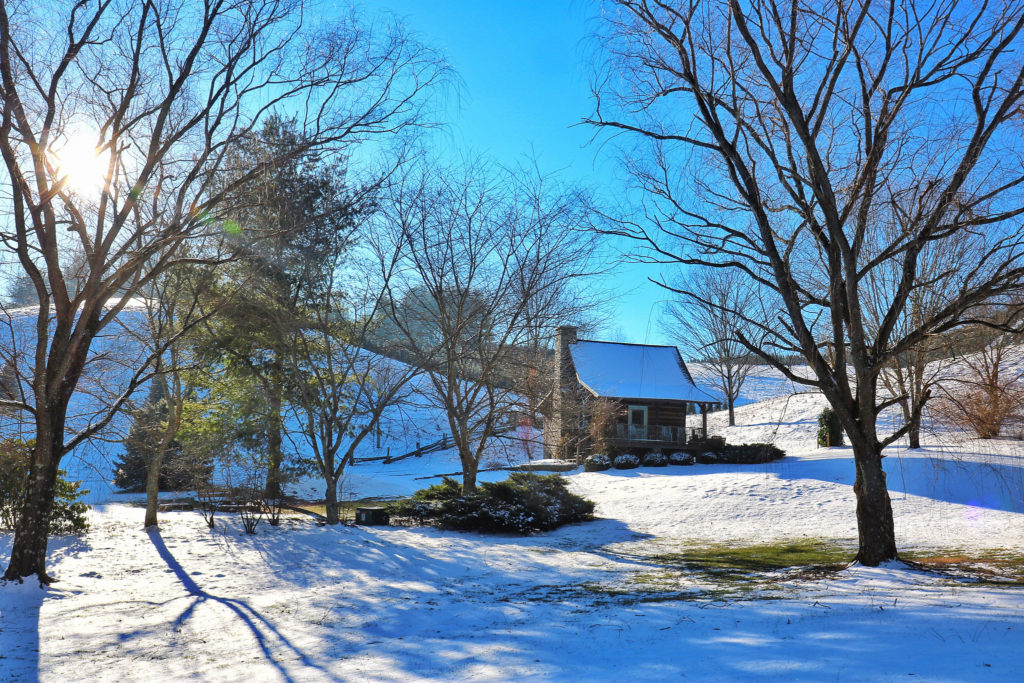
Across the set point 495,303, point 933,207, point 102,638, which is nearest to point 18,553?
point 102,638

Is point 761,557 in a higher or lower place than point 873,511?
lower

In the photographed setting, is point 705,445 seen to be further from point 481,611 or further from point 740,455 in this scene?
point 481,611

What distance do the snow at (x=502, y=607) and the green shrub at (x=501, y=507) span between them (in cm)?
45

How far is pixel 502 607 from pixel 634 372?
88.2 feet

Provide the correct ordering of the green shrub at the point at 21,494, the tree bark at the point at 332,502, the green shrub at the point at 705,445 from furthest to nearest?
the green shrub at the point at 705,445, the tree bark at the point at 332,502, the green shrub at the point at 21,494

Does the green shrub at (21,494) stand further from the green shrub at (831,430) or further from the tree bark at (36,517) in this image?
the green shrub at (831,430)

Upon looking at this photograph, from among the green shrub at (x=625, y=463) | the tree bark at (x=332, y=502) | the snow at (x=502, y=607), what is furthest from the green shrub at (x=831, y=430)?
the tree bark at (x=332, y=502)

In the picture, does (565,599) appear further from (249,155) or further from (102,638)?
(249,155)

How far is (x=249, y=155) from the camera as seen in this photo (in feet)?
36.3

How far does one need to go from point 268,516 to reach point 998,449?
19952 mm

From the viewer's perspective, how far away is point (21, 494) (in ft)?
38.6

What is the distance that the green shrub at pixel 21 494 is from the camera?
1160 centimetres

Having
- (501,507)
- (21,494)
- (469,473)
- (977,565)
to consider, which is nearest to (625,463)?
(469,473)

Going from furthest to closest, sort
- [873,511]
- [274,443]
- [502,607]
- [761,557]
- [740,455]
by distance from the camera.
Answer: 1. [740,455]
2. [274,443]
3. [761,557]
4. [873,511]
5. [502,607]
